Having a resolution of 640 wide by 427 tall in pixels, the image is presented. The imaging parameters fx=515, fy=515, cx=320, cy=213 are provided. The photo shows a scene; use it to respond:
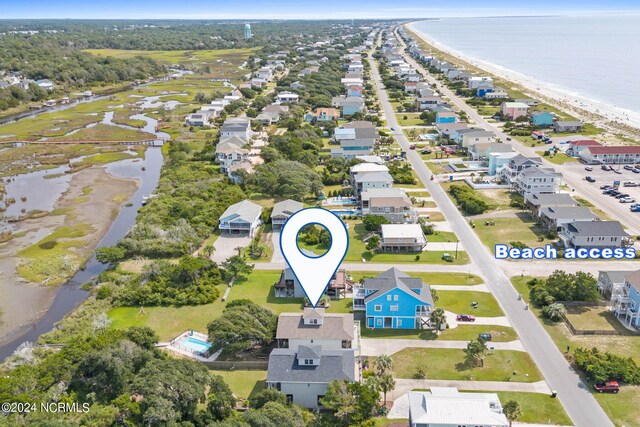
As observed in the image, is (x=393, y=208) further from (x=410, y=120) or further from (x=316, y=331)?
(x=410, y=120)

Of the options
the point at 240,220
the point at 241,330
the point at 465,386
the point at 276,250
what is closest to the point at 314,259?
the point at 241,330

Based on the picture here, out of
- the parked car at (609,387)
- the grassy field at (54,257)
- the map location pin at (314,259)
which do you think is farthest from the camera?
the grassy field at (54,257)

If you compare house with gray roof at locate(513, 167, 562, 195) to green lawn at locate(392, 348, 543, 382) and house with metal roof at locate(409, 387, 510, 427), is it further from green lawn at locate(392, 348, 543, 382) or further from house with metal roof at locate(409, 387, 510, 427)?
house with metal roof at locate(409, 387, 510, 427)

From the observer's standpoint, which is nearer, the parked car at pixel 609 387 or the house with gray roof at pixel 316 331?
the parked car at pixel 609 387

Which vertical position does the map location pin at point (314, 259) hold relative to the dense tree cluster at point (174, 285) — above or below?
above

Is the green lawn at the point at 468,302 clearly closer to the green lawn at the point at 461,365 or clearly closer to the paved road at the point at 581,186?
Answer: the green lawn at the point at 461,365

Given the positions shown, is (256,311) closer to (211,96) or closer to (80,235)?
(80,235)

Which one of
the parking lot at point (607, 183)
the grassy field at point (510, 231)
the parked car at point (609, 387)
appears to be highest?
the parked car at point (609, 387)

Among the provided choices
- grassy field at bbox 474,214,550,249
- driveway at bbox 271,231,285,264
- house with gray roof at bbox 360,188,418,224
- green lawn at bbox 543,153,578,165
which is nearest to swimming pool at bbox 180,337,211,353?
driveway at bbox 271,231,285,264

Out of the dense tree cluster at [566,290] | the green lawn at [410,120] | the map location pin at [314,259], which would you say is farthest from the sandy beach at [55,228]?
the green lawn at [410,120]
